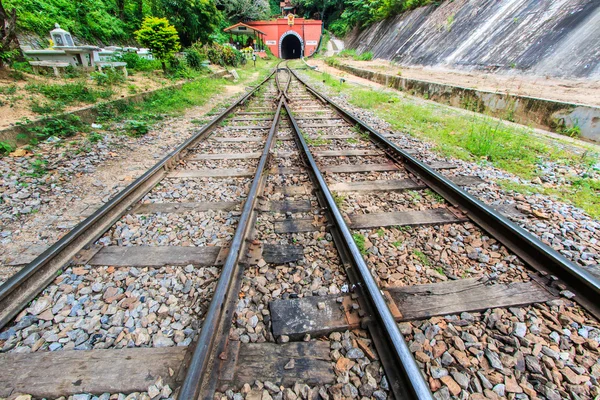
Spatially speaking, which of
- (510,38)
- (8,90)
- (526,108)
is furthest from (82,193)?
(510,38)

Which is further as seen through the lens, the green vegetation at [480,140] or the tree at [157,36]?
the tree at [157,36]

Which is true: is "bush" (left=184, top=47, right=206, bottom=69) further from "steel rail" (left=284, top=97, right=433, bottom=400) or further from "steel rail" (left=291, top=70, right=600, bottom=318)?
"steel rail" (left=284, top=97, right=433, bottom=400)

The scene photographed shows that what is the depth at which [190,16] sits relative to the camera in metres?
16.2

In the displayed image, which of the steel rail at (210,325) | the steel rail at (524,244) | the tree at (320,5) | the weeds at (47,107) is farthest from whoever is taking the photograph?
the tree at (320,5)

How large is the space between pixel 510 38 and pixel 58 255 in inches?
574

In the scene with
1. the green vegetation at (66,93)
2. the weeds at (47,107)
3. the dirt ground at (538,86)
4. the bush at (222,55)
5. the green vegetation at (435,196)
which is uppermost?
the bush at (222,55)

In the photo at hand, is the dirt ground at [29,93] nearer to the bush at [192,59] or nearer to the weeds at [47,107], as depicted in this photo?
the weeds at [47,107]

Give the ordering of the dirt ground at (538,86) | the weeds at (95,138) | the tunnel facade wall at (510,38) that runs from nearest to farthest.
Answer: the weeds at (95,138) → the dirt ground at (538,86) → the tunnel facade wall at (510,38)

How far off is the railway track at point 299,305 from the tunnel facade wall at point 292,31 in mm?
48104

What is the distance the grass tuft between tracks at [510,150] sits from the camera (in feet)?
11.0

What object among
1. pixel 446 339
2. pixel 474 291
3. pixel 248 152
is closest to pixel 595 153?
pixel 474 291

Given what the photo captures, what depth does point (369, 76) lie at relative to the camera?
15000 millimetres

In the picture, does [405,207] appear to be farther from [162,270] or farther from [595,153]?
[595,153]

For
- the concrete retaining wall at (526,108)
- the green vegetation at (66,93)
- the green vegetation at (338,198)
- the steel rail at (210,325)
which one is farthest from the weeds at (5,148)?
the concrete retaining wall at (526,108)
